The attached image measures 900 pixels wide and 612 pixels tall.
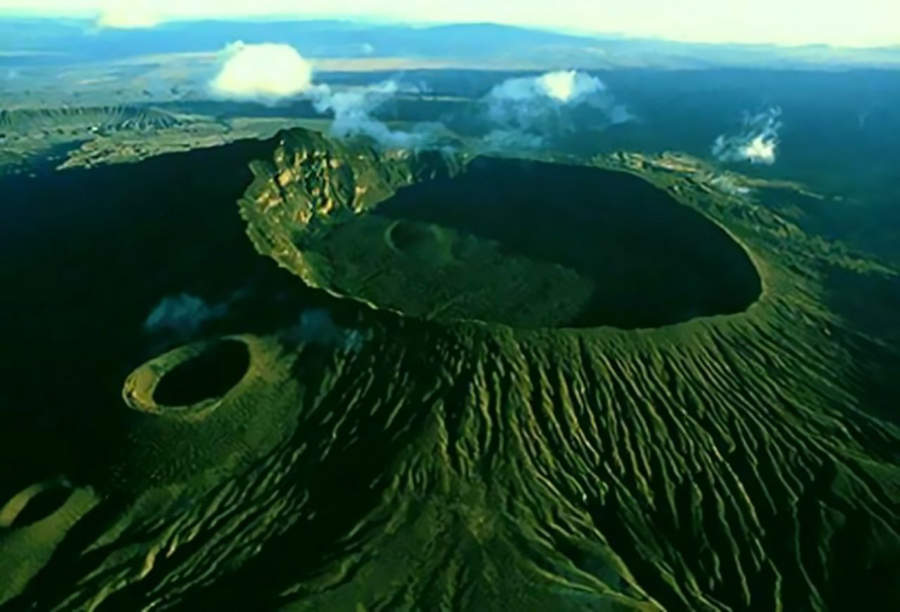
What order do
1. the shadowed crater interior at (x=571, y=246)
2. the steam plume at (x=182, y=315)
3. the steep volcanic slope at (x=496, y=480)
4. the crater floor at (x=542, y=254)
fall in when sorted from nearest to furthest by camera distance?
the steep volcanic slope at (x=496, y=480)
the steam plume at (x=182, y=315)
the shadowed crater interior at (x=571, y=246)
the crater floor at (x=542, y=254)

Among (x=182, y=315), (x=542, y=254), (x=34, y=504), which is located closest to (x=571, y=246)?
(x=542, y=254)

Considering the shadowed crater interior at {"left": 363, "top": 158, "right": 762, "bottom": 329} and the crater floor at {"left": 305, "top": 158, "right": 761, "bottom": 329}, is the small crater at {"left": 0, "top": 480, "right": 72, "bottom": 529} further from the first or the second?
the shadowed crater interior at {"left": 363, "top": 158, "right": 762, "bottom": 329}

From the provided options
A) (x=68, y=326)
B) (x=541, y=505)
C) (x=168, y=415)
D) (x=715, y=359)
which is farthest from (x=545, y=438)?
(x=68, y=326)

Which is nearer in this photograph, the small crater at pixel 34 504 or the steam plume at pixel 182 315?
the small crater at pixel 34 504

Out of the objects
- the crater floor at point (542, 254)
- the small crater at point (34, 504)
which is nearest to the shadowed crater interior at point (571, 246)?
the crater floor at point (542, 254)

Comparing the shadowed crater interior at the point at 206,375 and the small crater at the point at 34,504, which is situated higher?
the shadowed crater interior at the point at 206,375

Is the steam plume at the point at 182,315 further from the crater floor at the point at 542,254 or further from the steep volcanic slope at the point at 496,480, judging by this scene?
the crater floor at the point at 542,254

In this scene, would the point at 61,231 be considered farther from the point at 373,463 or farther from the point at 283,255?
the point at 373,463
